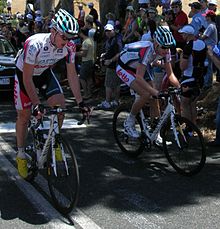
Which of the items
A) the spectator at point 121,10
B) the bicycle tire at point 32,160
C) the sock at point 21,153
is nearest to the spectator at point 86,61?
the spectator at point 121,10

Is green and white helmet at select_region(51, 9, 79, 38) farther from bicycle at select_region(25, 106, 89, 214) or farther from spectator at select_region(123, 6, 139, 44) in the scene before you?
spectator at select_region(123, 6, 139, 44)

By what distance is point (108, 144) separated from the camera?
7.93m

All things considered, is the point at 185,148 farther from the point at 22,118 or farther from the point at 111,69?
the point at 111,69

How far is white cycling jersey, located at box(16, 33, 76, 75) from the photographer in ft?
16.7

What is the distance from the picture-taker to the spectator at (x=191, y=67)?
7.61 metres

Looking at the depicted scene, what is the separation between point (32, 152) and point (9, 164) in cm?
122

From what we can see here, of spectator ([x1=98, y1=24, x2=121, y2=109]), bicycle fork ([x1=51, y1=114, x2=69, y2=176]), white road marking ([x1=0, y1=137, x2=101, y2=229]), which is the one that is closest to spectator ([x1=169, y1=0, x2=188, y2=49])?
spectator ([x1=98, y1=24, x2=121, y2=109])

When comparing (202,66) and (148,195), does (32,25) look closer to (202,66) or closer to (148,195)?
(202,66)

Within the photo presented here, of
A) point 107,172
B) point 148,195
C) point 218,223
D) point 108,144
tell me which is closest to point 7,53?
point 108,144

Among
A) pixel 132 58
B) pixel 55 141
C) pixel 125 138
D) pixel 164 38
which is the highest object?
pixel 164 38

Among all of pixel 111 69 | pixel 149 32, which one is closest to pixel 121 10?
pixel 111 69

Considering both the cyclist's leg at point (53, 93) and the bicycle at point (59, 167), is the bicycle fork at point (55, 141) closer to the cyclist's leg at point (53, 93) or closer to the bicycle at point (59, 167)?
the bicycle at point (59, 167)

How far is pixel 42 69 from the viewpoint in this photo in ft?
18.2

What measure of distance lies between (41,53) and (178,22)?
7.13 metres
